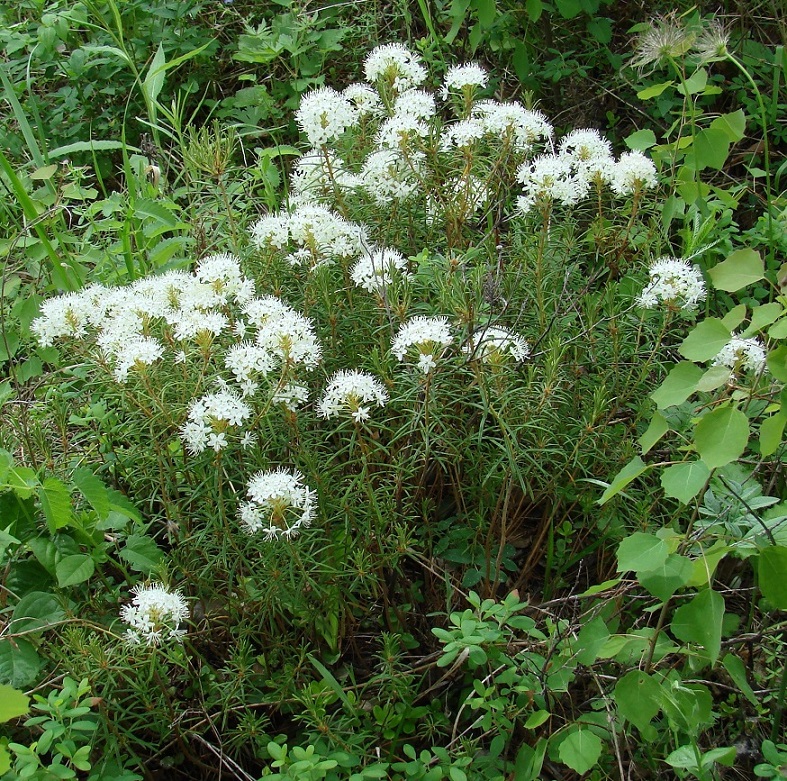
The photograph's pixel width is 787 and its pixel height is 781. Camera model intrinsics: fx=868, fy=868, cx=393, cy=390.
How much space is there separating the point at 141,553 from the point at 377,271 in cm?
96

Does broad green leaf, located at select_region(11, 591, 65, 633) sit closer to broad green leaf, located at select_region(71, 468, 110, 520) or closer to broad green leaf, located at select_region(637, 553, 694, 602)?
broad green leaf, located at select_region(71, 468, 110, 520)

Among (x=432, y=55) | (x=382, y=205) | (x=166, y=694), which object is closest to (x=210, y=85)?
(x=432, y=55)

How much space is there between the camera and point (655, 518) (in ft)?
7.95

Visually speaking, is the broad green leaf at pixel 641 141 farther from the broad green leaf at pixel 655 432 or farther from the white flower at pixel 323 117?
the broad green leaf at pixel 655 432

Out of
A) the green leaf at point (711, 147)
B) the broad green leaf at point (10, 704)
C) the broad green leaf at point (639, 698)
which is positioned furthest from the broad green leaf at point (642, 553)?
the green leaf at point (711, 147)

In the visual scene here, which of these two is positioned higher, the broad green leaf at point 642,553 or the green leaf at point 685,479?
the green leaf at point 685,479

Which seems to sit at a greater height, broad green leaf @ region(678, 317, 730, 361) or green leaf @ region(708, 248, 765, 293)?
green leaf @ region(708, 248, 765, 293)

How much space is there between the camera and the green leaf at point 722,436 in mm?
1507

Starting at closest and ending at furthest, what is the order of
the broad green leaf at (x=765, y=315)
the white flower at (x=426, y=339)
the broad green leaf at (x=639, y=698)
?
the broad green leaf at (x=765, y=315) < the broad green leaf at (x=639, y=698) < the white flower at (x=426, y=339)

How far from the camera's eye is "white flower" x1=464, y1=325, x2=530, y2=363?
6.96ft

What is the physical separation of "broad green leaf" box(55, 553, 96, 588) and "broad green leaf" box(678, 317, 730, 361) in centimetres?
152

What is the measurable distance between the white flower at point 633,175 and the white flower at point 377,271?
71 centimetres

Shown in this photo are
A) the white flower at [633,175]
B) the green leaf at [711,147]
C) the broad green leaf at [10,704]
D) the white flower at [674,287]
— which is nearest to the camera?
the broad green leaf at [10,704]

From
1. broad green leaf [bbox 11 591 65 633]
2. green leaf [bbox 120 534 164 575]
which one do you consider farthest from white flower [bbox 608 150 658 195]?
broad green leaf [bbox 11 591 65 633]
